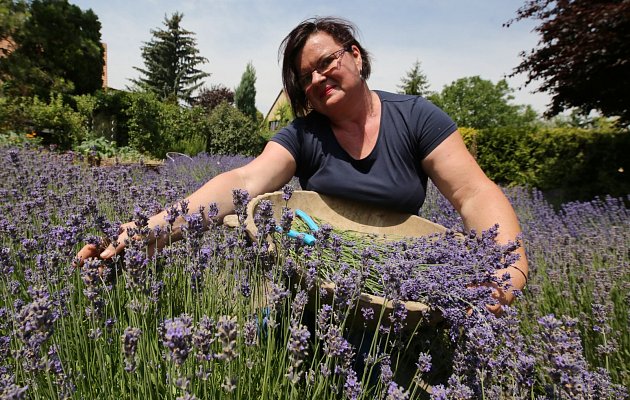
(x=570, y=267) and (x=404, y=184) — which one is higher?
(x=404, y=184)

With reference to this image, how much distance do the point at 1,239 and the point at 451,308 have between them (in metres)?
2.00

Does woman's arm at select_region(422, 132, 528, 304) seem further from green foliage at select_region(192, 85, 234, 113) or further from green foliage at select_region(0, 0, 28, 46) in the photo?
green foliage at select_region(192, 85, 234, 113)

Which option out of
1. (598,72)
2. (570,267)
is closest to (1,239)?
(570,267)

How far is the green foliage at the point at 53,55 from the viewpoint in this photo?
39.2 ft

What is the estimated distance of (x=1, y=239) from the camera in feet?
6.37

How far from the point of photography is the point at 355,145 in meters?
2.15

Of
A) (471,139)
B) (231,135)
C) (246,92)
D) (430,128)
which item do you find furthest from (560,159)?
(246,92)

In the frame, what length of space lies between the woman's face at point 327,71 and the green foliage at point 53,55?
12.9m

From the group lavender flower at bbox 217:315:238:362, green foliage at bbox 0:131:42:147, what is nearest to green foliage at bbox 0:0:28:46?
green foliage at bbox 0:131:42:147

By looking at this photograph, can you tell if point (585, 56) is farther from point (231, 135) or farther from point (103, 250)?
point (231, 135)

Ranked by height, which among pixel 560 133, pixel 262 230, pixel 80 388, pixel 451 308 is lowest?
pixel 80 388

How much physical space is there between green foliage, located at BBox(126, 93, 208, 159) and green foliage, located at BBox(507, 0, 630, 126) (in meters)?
10.8

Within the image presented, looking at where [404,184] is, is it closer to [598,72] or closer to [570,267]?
[570,267]

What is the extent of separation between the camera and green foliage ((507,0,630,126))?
6102 millimetres
